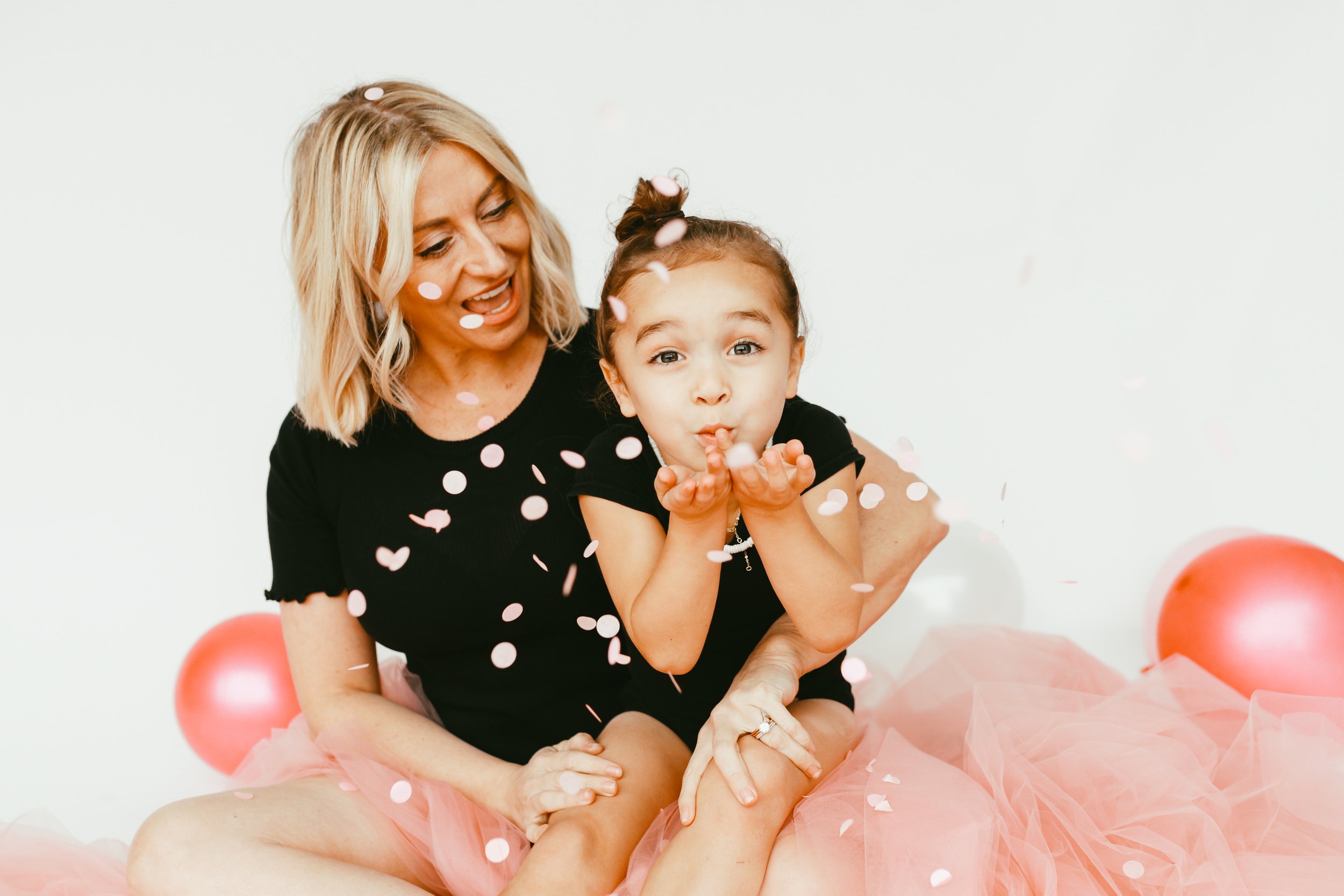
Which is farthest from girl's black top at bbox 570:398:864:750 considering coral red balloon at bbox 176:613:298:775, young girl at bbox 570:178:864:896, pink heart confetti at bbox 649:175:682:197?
coral red balloon at bbox 176:613:298:775

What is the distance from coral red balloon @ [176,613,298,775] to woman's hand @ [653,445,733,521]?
1354 millimetres

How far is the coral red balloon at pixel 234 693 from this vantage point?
2.31 m

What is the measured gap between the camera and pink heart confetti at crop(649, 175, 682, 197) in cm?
163

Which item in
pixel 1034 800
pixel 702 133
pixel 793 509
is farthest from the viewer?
pixel 702 133

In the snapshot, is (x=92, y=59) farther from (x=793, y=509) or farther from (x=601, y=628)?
(x=793, y=509)

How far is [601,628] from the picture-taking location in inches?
75.9

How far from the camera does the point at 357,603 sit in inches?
77.6

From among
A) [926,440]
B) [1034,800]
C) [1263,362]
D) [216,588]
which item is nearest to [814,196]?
[926,440]

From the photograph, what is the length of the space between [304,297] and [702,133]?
116cm

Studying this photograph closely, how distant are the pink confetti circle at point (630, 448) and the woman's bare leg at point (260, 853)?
2.33 ft

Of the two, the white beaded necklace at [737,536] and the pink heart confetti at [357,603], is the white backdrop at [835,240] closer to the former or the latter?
the pink heart confetti at [357,603]

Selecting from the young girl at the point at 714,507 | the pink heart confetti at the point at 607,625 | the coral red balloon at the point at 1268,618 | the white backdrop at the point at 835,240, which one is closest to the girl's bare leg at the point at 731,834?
the young girl at the point at 714,507

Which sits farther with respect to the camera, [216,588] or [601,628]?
[216,588]

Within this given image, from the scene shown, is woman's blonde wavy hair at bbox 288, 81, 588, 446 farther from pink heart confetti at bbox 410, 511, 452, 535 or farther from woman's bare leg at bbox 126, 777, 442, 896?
woman's bare leg at bbox 126, 777, 442, 896
